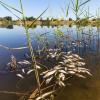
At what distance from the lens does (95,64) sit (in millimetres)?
5785

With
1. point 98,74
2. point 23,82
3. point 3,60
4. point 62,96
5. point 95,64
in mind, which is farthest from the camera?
point 3,60

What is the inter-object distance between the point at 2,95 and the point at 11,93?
0.53 ft

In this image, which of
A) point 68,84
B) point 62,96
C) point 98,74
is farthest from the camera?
point 98,74

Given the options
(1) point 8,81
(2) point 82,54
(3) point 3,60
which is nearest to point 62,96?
(1) point 8,81

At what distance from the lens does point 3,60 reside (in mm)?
6613

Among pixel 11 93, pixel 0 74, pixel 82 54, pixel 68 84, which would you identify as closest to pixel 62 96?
pixel 68 84

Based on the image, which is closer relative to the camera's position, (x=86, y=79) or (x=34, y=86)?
(x=34, y=86)

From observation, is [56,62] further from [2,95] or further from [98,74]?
[2,95]

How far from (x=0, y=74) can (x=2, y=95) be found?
1341 mm

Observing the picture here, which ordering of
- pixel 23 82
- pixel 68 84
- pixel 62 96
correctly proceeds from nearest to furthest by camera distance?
pixel 62 96 < pixel 68 84 < pixel 23 82

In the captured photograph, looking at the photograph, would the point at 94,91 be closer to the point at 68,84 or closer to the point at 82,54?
the point at 68,84

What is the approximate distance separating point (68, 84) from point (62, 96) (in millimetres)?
550

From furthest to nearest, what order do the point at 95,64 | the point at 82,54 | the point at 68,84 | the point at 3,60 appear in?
the point at 82,54
the point at 3,60
the point at 95,64
the point at 68,84

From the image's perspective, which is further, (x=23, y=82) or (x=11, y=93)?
(x=23, y=82)
